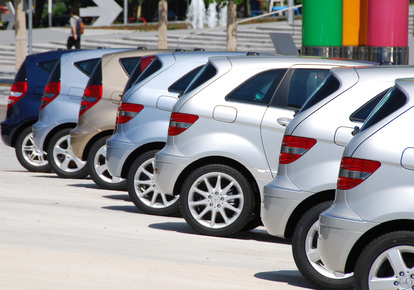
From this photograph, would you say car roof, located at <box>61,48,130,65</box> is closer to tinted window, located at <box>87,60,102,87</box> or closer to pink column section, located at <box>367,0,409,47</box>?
tinted window, located at <box>87,60,102,87</box>

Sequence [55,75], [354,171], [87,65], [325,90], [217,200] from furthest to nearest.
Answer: [87,65] → [55,75] → [217,200] → [325,90] → [354,171]

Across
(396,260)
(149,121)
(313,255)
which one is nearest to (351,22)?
(149,121)

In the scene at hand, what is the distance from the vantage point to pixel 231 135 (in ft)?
24.3

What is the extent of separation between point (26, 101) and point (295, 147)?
699 centimetres

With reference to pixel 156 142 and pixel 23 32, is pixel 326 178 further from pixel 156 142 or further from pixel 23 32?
pixel 23 32

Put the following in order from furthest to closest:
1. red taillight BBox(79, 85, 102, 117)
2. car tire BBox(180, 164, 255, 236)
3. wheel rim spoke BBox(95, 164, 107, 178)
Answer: wheel rim spoke BBox(95, 164, 107, 178)
red taillight BBox(79, 85, 102, 117)
car tire BBox(180, 164, 255, 236)

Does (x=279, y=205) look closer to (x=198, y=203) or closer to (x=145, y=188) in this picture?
(x=198, y=203)

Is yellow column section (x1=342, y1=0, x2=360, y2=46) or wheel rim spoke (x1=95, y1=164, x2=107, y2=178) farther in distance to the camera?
yellow column section (x1=342, y1=0, x2=360, y2=46)

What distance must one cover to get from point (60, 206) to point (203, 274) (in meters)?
3.46

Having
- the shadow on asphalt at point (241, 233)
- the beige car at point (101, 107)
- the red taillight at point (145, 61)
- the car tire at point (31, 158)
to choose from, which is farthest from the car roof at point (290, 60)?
the car tire at point (31, 158)

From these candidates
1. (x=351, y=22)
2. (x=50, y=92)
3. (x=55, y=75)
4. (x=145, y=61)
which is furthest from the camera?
(x=351, y=22)

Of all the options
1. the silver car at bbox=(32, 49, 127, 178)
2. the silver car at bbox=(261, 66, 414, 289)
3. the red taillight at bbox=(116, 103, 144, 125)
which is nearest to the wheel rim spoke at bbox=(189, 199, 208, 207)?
the red taillight at bbox=(116, 103, 144, 125)

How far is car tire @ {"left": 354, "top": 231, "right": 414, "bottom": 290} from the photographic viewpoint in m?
4.72

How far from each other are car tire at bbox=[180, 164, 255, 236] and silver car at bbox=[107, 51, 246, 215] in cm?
100
